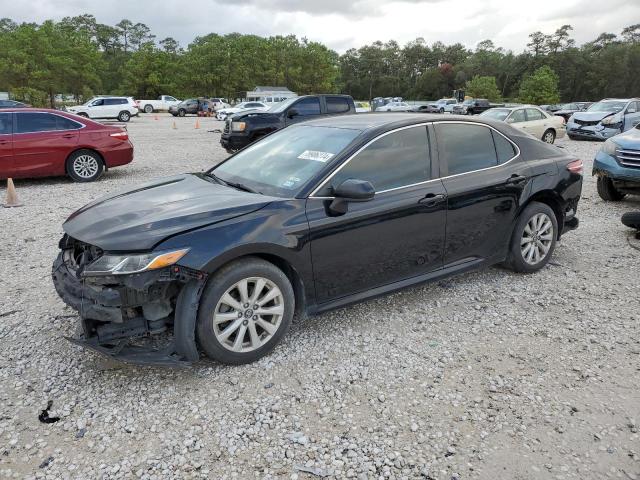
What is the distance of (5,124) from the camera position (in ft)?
29.9

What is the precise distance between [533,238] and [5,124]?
915 centimetres

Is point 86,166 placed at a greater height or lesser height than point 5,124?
lesser

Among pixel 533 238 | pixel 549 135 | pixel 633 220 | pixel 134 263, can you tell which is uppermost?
pixel 549 135

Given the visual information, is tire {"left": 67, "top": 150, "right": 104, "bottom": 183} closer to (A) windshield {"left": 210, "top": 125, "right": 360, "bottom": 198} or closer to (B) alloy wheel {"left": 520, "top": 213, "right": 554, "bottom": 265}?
(A) windshield {"left": 210, "top": 125, "right": 360, "bottom": 198}

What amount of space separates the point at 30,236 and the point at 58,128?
4.06 metres

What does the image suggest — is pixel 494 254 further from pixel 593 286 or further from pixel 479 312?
pixel 593 286

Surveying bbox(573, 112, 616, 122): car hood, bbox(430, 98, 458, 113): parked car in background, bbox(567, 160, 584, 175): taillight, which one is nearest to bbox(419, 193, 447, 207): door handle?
bbox(567, 160, 584, 175): taillight

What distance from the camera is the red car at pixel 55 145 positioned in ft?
30.1

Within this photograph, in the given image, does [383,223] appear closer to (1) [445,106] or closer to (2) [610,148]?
(2) [610,148]

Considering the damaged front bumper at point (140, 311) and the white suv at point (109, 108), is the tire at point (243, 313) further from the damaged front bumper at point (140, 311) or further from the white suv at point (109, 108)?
the white suv at point (109, 108)

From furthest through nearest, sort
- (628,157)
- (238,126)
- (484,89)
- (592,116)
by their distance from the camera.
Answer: (484,89), (592,116), (238,126), (628,157)

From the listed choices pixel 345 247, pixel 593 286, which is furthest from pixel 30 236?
pixel 593 286

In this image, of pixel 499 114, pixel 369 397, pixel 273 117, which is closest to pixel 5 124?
pixel 273 117

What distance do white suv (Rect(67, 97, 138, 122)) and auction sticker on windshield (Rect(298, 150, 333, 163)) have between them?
33735 mm
